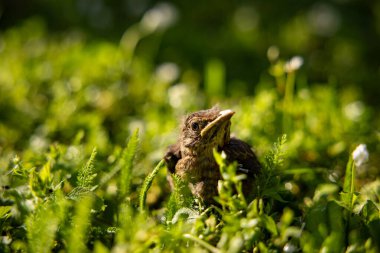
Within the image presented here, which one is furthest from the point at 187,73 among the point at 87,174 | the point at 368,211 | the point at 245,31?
the point at 368,211

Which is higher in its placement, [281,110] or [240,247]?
[240,247]

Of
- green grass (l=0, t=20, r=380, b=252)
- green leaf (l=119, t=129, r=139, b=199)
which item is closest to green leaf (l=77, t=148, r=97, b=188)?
green grass (l=0, t=20, r=380, b=252)

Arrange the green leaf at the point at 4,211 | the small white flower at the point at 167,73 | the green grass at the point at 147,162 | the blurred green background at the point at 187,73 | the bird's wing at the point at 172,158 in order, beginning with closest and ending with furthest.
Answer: the green grass at the point at 147,162 < the green leaf at the point at 4,211 < the bird's wing at the point at 172,158 < the blurred green background at the point at 187,73 < the small white flower at the point at 167,73

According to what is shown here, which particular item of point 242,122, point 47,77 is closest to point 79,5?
point 47,77

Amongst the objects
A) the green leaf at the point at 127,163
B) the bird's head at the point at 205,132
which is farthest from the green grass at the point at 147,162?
the bird's head at the point at 205,132

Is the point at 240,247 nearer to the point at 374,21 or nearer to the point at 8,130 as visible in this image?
the point at 8,130

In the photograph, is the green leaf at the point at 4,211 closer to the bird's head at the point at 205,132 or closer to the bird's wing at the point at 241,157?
the bird's head at the point at 205,132

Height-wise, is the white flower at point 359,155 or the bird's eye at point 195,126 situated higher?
the bird's eye at point 195,126
